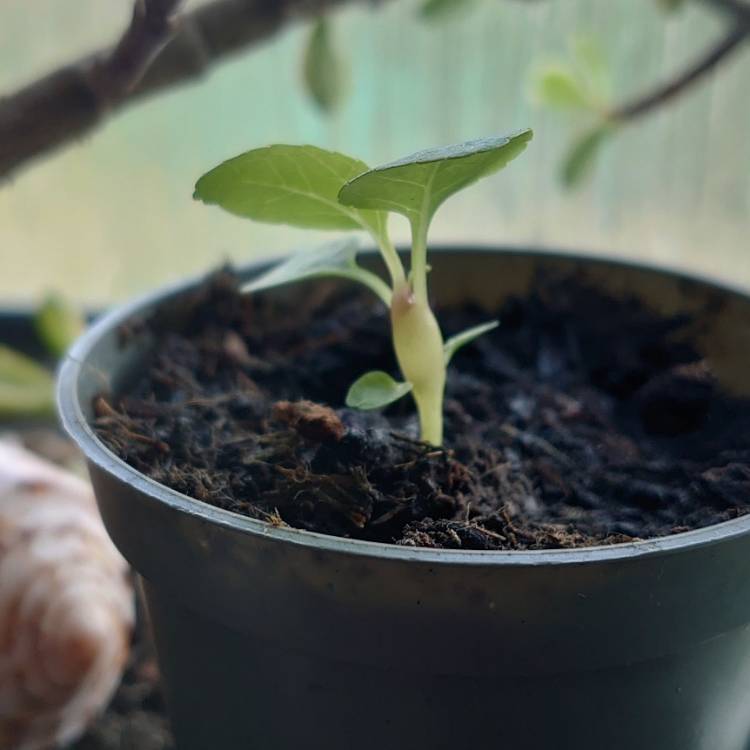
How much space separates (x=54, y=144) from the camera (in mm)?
615

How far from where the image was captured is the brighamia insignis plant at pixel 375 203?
1.36ft

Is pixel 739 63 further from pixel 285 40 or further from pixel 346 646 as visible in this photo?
pixel 346 646

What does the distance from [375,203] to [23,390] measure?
67 cm

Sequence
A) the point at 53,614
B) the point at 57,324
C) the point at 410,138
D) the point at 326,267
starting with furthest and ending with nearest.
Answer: the point at 410,138
the point at 57,324
the point at 53,614
the point at 326,267

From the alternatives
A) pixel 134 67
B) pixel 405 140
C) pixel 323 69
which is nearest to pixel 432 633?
pixel 134 67

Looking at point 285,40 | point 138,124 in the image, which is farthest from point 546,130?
point 138,124

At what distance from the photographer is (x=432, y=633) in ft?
1.27

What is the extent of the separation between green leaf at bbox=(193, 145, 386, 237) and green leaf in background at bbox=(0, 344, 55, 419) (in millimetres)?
561

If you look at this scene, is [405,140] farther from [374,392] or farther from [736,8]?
[374,392]

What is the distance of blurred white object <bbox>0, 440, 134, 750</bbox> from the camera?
659 mm

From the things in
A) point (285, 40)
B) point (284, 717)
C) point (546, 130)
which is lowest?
point (284, 717)

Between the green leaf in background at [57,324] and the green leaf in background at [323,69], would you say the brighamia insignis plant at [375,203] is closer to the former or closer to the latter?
the green leaf in background at [323,69]

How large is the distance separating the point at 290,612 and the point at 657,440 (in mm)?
306

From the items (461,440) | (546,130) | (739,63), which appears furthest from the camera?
(546,130)
